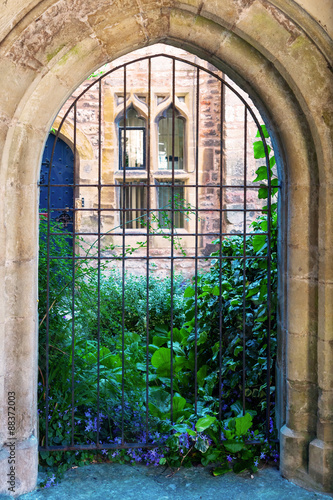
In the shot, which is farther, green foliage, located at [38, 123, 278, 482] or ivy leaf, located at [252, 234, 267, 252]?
ivy leaf, located at [252, 234, 267, 252]

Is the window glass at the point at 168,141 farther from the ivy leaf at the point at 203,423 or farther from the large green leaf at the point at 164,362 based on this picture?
the ivy leaf at the point at 203,423

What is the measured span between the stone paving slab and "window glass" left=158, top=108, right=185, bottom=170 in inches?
181

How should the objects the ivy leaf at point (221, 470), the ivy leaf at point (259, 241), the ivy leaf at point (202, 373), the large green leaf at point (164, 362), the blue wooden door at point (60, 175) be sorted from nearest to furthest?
the ivy leaf at point (221, 470) < the ivy leaf at point (259, 241) < the ivy leaf at point (202, 373) < the large green leaf at point (164, 362) < the blue wooden door at point (60, 175)

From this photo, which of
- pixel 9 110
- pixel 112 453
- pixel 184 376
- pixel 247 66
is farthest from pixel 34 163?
pixel 184 376

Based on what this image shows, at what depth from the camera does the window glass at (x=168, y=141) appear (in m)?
7.29

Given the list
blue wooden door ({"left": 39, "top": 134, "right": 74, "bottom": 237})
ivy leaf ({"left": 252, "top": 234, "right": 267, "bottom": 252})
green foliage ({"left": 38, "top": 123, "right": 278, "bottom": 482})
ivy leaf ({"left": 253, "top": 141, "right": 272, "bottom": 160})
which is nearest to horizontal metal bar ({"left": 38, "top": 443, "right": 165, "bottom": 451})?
green foliage ({"left": 38, "top": 123, "right": 278, "bottom": 482})

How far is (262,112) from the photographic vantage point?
11.1ft

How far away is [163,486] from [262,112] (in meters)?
2.39

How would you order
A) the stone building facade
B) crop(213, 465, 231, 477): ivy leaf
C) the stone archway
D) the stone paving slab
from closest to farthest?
the stone archway
the stone paving slab
crop(213, 465, 231, 477): ivy leaf
the stone building facade

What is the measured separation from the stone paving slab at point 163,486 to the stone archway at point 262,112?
0.14 meters

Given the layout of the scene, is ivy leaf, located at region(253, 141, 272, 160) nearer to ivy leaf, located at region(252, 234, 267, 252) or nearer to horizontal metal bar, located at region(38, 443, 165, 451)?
ivy leaf, located at region(252, 234, 267, 252)

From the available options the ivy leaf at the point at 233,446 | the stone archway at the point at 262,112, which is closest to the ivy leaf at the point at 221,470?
the ivy leaf at the point at 233,446

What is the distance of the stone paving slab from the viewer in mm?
3178

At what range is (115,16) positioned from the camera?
→ 300cm
